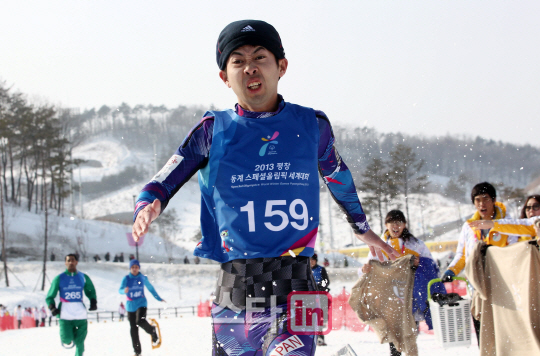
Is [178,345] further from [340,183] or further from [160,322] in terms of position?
[340,183]

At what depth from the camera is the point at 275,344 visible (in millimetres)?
2145

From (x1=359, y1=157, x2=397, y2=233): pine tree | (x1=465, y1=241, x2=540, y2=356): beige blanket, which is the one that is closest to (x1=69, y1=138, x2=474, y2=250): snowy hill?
(x1=359, y1=157, x2=397, y2=233): pine tree

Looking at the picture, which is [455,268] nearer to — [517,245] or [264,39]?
[517,245]

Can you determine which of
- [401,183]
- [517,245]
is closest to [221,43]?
[517,245]

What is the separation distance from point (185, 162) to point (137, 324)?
839 centimetres

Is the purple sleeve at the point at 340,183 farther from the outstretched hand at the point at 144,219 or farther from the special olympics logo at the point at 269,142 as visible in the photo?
the outstretched hand at the point at 144,219

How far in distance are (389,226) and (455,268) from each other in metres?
1.04

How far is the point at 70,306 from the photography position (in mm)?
8953

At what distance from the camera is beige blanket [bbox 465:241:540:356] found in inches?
191

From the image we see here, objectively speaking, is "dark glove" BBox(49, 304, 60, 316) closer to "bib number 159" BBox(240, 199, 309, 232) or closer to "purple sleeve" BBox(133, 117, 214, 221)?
"purple sleeve" BBox(133, 117, 214, 221)

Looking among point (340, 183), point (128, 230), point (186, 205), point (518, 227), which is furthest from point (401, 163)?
point (186, 205)

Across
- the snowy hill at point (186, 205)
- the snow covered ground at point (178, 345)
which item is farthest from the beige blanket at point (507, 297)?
the snowy hill at point (186, 205)

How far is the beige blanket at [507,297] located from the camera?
4852mm

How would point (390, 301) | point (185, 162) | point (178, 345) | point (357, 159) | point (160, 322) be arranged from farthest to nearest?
point (357, 159), point (160, 322), point (178, 345), point (390, 301), point (185, 162)
